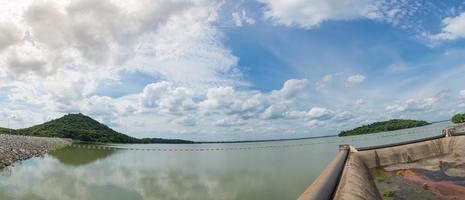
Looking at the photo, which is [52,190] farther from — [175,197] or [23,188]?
[175,197]

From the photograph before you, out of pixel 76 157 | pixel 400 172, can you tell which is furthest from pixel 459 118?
pixel 76 157

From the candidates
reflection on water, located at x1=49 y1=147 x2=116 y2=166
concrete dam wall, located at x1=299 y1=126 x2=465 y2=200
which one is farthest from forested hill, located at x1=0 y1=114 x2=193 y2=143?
concrete dam wall, located at x1=299 y1=126 x2=465 y2=200

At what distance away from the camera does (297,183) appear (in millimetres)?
21797

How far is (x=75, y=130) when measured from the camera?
395 ft

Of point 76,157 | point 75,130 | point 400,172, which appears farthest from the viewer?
point 75,130

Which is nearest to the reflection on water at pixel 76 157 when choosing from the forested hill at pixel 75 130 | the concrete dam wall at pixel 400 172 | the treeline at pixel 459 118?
the concrete dam wall at pixel 400 172

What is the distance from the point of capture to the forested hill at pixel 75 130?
360 ft

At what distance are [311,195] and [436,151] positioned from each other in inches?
760

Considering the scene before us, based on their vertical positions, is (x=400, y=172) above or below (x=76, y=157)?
below

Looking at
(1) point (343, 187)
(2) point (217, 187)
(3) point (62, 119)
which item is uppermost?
(3) point (62, 119)

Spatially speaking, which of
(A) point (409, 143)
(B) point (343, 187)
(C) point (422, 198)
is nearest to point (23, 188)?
(B) point (343, 187)

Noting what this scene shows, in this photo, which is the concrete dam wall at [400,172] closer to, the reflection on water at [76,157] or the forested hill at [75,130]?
the reflection on water at [76,157]

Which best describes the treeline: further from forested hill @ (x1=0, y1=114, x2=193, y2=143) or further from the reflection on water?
forested hill @ (x1=0, y1=114, x2=193, y2=143)

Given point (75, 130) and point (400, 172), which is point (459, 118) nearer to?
point (400, 172)
